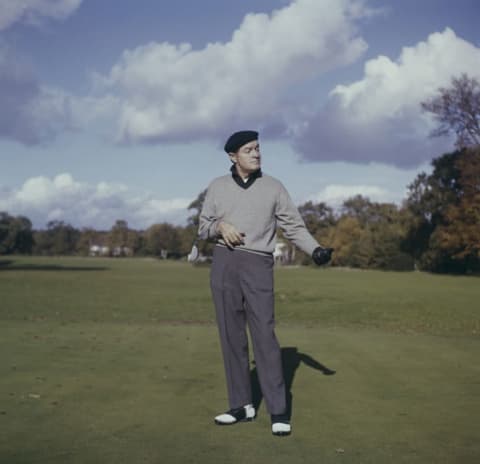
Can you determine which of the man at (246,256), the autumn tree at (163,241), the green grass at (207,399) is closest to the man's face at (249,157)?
the man at (246,256)

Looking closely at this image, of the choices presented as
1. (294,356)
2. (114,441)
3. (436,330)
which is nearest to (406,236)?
(436,330)

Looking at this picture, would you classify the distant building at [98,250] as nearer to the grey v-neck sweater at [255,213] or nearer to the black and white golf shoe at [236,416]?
the grey v-neck sweater at [255,213]

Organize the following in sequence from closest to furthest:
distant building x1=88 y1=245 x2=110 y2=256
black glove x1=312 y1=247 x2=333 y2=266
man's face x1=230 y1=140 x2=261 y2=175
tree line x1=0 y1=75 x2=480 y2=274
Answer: black glove x1=312 y1=247 x2=333 y2=266, man's face x1=230 y1=140 x2=261 y2=175, tree line x1=0 y1=75 x2=480 y2=274, distant building x1=88 y1=245 x2=110 y2=256

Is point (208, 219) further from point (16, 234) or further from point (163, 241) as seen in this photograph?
point (163, 241)

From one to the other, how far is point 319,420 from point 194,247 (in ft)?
5.06

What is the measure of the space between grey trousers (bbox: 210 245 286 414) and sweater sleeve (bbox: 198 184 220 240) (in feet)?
0.45

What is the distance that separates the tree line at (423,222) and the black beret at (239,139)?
35207 mm

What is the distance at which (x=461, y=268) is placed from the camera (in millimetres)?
67062

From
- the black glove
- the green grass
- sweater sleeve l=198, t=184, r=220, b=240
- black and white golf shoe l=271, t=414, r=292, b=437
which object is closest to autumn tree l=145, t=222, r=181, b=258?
the green grass

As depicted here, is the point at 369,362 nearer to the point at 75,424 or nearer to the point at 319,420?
the point at 319,420

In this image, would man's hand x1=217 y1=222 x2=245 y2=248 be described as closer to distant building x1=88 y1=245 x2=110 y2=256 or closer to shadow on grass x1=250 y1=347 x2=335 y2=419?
shadow on grass x1=250 y1=347 x2=335 y2=419

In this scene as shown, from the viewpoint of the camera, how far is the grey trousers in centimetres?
509

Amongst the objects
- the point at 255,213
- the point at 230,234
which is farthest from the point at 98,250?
the point at 230,234

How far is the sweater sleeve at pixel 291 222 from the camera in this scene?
17.3ft
